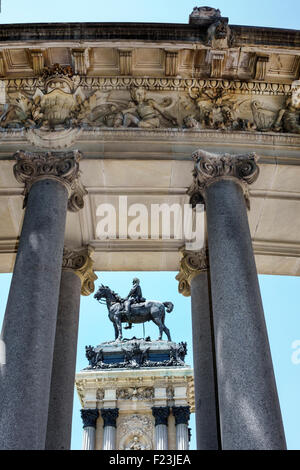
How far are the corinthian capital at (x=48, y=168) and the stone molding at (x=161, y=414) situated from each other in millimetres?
71468

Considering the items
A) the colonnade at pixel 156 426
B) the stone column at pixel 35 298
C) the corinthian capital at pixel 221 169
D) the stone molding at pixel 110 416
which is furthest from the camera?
the stone molding at pixel 110 416

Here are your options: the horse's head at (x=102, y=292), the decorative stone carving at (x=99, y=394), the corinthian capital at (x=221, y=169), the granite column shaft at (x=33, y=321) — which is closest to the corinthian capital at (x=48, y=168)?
the granite column shaft at (x=33, y=321)

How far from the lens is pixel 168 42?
2239 centimetres

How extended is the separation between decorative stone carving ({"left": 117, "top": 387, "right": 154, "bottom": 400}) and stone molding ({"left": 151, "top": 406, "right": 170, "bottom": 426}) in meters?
2.18

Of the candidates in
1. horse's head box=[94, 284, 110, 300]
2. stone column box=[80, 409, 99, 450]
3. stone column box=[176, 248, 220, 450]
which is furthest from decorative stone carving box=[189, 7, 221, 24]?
stone column box=[80, 409, 99, 450]

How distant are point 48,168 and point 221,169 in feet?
21.1

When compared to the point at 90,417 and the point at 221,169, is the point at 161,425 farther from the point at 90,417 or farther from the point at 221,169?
the point at 221,169

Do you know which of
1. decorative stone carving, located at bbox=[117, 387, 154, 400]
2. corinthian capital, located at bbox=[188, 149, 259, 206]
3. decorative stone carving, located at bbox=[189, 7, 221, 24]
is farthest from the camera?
decorative stone carving, located at bbox=[117, 387, 154, 400]

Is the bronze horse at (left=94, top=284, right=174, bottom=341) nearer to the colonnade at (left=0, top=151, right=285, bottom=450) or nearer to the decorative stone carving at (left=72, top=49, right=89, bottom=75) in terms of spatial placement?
the colonnade at (left=0, top=151, right=285, bottom=450)

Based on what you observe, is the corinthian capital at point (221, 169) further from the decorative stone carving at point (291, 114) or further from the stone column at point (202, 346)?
the stone column at point (202, 346)

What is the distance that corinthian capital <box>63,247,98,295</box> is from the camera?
972 inches

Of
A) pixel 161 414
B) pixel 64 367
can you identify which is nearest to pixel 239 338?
pixel 64 367

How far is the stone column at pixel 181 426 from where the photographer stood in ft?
282

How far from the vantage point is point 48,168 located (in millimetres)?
20234
